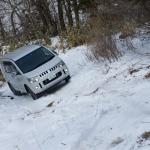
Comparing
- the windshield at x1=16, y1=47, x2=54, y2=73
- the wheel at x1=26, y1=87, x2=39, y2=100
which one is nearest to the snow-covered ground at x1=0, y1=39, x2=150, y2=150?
the wheel at x1=26, y1=87, x2=39, y2=100

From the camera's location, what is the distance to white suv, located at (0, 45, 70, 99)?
19.5 metres

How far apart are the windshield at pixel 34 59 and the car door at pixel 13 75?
299 mm

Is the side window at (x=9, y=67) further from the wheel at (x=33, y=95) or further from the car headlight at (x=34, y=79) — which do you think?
the car headlight at (x=34, y=79)

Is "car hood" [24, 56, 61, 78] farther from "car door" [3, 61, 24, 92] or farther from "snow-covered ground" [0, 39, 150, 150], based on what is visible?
"snow-covered ground" [0, 39, 150, 150]

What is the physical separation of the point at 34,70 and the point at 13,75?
164 cm

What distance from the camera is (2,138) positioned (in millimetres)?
14492

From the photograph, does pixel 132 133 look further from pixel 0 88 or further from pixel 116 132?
pixel 0 88

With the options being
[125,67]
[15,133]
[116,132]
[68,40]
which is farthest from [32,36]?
[116,132]

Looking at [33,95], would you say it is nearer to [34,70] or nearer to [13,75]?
[34,70]

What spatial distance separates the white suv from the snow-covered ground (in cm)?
43

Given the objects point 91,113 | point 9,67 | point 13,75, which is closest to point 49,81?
point 13,75

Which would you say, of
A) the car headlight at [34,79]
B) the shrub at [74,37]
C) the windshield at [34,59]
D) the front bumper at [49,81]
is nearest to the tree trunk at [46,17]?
the shrub at [74,37]

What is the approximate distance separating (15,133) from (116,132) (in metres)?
4.19

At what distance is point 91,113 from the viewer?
45.0 feet
